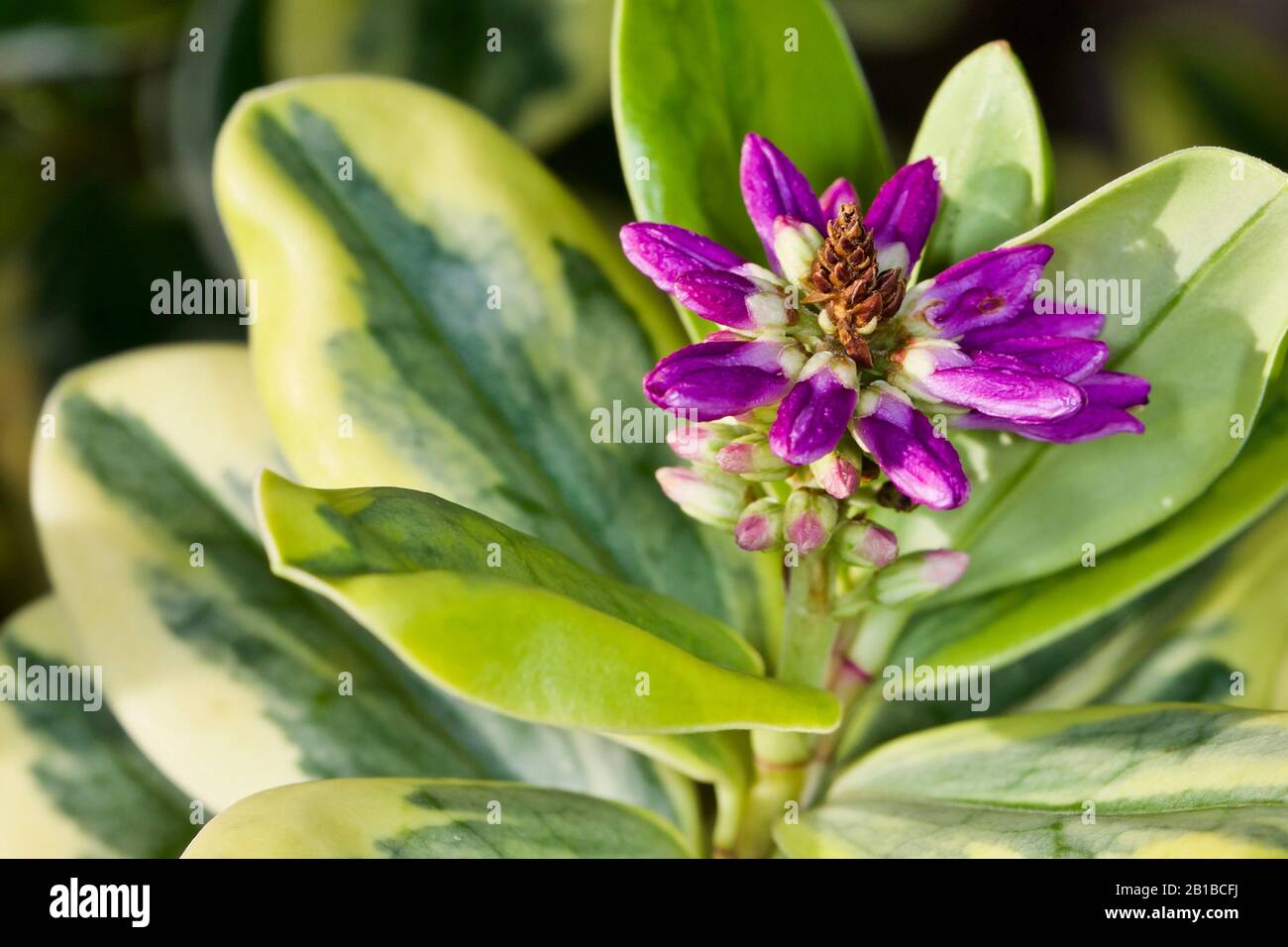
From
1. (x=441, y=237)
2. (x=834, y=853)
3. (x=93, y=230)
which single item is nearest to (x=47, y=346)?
(x=93, y=230)

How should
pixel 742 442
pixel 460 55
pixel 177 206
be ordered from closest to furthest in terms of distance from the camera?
pixel 742 442
pixel 460 55
pixel 177 206

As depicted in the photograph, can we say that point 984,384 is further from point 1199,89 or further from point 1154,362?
point 1199,89

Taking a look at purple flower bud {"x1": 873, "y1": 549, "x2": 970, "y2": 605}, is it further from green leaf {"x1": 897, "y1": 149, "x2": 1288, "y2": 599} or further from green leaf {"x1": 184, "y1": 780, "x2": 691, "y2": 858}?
green leaf {"x1": 184, "y1": 780, "x2": 691, "y2": 858}

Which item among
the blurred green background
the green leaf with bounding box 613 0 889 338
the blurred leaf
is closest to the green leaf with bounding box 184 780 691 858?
the green leaf with bounding box 613 0 889 338

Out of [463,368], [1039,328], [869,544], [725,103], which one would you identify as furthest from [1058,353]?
[463,368]
